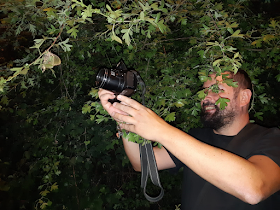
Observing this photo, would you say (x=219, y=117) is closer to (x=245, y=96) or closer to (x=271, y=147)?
(x=245, y=96)

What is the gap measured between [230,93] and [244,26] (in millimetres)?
1230

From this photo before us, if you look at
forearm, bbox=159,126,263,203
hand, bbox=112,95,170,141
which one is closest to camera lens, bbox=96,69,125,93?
hand, bbox=112,95,170,141

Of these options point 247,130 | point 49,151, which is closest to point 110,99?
point 247,130

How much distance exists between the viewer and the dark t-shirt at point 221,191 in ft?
3.93

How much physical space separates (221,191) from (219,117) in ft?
1.96

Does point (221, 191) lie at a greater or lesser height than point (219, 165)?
lesser

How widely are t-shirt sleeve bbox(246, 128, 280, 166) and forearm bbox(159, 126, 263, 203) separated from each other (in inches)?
9.5

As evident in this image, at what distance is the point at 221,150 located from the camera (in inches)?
37.4

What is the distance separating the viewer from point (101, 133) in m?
2.86

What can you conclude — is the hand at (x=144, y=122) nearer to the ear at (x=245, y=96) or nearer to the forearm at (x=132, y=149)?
the forearm at (x=132, y=149)

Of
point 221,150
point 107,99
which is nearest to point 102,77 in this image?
point 107,99

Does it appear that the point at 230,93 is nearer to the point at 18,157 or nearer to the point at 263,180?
the point at 263,180

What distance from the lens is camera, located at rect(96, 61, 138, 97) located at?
1.25m

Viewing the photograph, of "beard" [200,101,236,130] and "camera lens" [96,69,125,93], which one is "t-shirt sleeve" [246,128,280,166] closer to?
"beard" [200,101,236,130]
